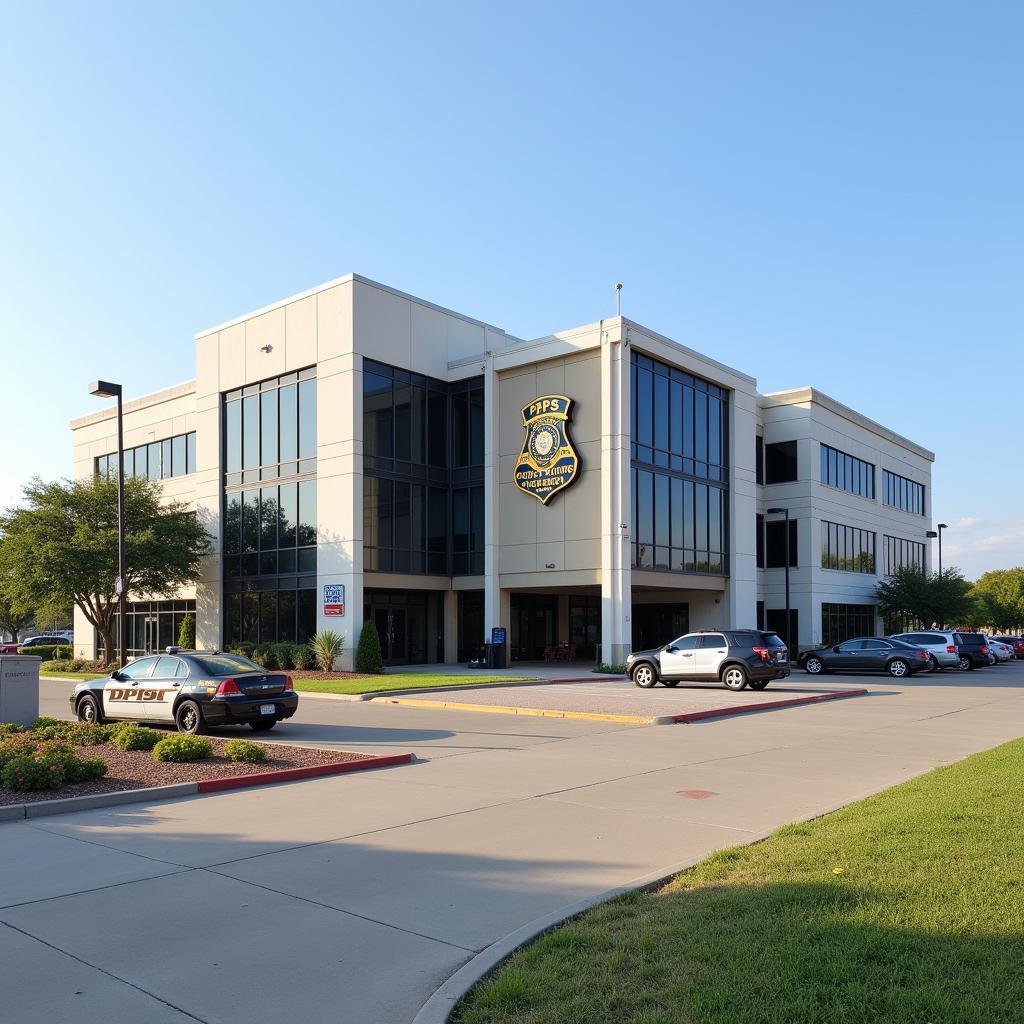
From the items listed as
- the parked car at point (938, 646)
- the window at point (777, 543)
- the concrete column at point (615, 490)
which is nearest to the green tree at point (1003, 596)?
the window at point (777, 543)

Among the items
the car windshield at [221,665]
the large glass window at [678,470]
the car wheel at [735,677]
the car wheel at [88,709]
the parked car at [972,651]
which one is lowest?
the parked car at [972,651]

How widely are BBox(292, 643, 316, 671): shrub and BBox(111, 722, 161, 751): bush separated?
830 inches

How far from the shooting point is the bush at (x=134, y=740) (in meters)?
14.5

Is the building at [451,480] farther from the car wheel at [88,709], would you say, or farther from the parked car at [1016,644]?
the parked car at [1016,644]

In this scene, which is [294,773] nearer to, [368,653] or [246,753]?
[246,753]

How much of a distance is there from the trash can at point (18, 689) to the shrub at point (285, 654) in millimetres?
19339

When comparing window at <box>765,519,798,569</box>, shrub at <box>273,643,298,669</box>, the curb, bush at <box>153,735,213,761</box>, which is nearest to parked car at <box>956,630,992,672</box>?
window at <box>765,519,798,569</box>

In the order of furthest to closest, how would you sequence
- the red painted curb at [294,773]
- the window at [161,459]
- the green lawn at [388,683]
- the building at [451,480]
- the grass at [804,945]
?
the window at [161,459], the building at [451,480], the green lawn at [388,683], the red painted curb at [294,773], the grass at [804,945]

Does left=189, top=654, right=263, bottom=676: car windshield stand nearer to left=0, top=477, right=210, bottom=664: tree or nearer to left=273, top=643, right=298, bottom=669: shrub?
left=273, top=643, right=298, bottom=669: shrub

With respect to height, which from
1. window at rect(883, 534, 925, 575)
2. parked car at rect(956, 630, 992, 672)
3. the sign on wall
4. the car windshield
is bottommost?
parked car at rect(956, 630, 992, 672)

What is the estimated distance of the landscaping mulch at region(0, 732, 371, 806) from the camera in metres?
11.1

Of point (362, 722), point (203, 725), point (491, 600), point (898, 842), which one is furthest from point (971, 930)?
point (491, 600)

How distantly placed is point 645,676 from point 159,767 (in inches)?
705

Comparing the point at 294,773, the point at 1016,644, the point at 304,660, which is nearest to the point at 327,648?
the point at 304,660
